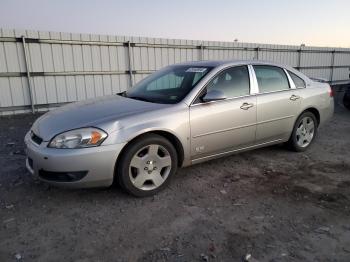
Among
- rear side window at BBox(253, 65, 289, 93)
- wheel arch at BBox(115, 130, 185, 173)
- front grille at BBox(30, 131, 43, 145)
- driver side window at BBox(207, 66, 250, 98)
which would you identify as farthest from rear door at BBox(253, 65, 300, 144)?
front grille at BBox(30, 131, 43, 145)

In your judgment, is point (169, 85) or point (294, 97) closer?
point (169, 85)

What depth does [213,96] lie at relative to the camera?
366 cm

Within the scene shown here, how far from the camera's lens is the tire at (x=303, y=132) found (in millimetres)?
4895

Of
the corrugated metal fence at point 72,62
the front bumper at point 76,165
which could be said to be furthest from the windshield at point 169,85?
the corrugated metal fence at point 72,62

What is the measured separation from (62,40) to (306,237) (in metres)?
7.87

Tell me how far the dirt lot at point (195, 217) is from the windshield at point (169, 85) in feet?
3.61

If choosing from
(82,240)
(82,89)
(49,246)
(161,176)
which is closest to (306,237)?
(161,176)

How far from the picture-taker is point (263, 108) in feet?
14.1

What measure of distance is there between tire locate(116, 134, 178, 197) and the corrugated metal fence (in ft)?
19.6

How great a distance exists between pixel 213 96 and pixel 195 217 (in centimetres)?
150

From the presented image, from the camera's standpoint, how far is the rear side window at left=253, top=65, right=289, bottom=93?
4.38 meters

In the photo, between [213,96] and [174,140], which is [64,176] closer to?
[174,140]

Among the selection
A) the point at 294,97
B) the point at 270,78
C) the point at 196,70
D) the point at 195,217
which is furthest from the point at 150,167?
the point at 294,97

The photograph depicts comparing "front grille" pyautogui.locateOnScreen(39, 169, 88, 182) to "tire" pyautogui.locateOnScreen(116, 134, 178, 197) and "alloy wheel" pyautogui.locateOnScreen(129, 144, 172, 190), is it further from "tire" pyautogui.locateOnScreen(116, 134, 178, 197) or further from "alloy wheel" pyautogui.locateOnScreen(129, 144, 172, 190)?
"alloy wheel" pyautogui.locateOnScreen(129, 144, 172, 190)
